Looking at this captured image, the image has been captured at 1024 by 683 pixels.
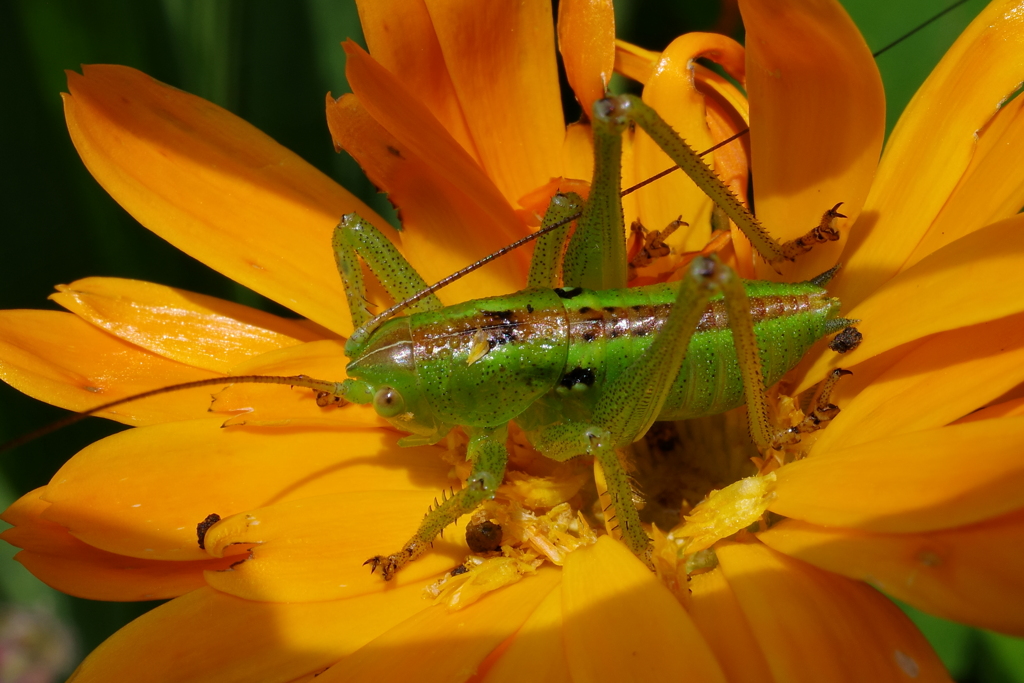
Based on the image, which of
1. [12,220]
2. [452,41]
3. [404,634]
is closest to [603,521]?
[404,634]

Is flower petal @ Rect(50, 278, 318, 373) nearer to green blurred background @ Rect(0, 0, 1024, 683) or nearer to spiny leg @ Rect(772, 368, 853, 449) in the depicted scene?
green blurred background @ Rect(0, 0, 1024, 683)

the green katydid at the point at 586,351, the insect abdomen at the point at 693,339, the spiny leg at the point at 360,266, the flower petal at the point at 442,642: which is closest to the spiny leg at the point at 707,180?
the green katydid at the point at 586,351

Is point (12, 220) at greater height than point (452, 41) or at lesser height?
lesser

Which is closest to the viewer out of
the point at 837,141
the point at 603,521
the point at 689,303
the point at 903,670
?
the point at 903,670

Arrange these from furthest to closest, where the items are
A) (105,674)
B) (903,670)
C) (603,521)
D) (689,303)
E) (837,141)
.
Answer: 1. (603,521)
2. (837,141)
3. (689,303)
4. (105,674)
5. (903,670)

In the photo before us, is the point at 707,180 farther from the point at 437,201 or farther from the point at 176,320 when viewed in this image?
the point at 176,320

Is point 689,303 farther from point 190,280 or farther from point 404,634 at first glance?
point 190,280

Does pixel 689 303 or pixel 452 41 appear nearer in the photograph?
pixel 689 303
